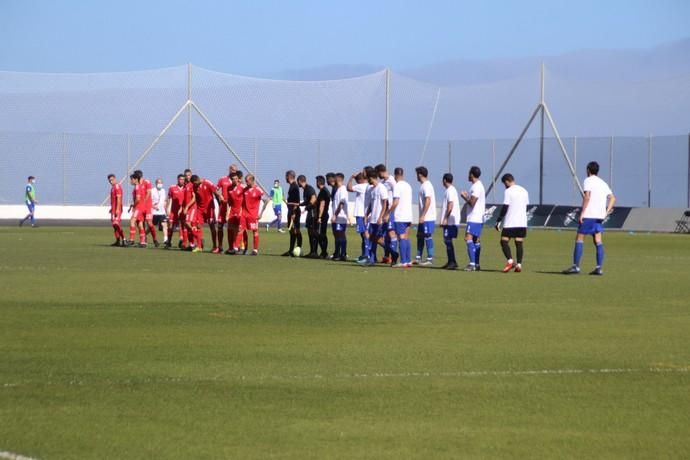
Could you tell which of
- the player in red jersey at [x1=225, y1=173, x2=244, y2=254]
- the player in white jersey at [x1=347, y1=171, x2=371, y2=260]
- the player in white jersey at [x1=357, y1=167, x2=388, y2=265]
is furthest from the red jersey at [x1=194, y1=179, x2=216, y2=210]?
the player in white jersey at [x1=357, y1=167, x2=388, y2=265]

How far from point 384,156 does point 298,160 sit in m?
4.12

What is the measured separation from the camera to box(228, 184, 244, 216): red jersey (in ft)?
100

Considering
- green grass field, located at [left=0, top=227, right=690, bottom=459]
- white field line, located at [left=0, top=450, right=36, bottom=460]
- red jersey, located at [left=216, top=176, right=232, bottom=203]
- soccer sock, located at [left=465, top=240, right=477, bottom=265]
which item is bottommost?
green grass field, located at [left=0, top=227, right=690, bottom=459]

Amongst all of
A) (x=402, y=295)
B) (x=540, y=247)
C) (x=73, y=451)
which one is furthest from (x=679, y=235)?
(x=73, y=451)

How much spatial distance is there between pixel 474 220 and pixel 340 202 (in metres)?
4.42

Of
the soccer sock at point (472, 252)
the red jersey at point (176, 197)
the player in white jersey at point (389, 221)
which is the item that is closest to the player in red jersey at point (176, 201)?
the red jersey at point (176, 197)

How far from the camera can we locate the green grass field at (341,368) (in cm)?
759

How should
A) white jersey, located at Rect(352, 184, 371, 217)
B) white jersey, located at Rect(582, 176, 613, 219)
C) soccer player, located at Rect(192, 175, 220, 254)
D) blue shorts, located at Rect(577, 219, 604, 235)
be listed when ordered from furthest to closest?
soccer player, located at Rect(192, 175, 220, 254) → white jersey, located at Rect(352, 184, 371, 217) → blue shorts, located at Rect(577, 219, 604, 235) → white jersey, located at Rect(582, 176, 613, 219)

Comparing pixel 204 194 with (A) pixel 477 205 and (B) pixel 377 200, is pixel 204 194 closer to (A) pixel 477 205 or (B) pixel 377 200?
(B) pixel 377 200

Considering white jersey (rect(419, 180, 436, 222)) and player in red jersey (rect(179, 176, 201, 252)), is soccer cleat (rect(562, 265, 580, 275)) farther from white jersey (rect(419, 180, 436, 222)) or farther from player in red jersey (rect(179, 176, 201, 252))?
player in red jersey (rect(179, 176, 201, 252))

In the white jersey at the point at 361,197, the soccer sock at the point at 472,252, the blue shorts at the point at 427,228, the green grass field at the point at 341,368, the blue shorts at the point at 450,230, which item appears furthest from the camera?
the white jersey at the point at 361,197

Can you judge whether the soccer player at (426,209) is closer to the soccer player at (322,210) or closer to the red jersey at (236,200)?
the soccer player at (322,210)

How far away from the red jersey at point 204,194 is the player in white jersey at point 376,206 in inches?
251

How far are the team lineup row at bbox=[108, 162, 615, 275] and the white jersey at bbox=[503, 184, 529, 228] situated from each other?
2 centimetres
